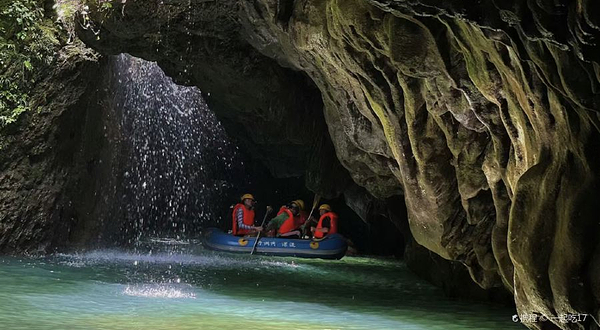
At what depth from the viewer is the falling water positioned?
641 inches

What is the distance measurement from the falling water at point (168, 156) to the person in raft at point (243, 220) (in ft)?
8.29

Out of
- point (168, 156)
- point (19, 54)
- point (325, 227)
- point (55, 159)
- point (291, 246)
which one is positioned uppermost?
point (19, 54)

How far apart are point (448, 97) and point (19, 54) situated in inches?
322

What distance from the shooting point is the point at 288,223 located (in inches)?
675

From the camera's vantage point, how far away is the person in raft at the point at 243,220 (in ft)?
54.9

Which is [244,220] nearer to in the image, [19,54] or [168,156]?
[168,156]

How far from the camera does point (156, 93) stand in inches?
687

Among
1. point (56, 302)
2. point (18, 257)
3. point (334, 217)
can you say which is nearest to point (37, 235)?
point (18, 257)

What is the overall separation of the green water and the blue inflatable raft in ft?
5.74

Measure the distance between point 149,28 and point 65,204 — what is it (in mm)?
4079

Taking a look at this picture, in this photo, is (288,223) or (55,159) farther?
(288,223)

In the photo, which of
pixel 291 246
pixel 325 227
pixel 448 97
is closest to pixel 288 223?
pixel 325 227

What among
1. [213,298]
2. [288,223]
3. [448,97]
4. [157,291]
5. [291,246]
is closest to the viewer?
[448,97]

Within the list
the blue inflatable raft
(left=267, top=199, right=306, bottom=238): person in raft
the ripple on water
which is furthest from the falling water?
the ripple on water
